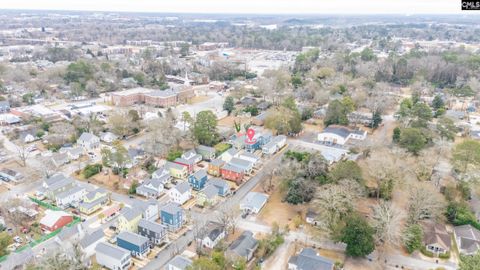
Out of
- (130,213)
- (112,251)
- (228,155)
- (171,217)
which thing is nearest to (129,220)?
(130,213)

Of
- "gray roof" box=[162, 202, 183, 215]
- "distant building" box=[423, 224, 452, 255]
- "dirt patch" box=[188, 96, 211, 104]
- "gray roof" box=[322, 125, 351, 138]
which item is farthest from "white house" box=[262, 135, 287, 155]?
"dirt patch" box=[188, 96, 211, 104]

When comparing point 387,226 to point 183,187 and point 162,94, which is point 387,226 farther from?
point 162,94

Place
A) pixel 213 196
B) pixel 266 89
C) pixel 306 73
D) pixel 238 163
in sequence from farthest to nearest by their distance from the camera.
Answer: pixel 306 73, pixel 266 89, pixel 238 163, pixel 213 196

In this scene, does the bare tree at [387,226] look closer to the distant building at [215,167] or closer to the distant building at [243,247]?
the distant building at [243,247]

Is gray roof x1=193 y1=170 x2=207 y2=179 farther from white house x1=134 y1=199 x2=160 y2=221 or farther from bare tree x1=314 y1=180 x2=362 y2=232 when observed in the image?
bare tree x1=314 y1=180 x2=362 y2=232

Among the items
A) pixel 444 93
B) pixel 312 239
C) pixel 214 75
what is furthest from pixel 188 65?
pixel 312 239

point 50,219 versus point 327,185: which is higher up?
point 327,185

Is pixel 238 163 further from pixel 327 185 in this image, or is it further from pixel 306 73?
pixel 306 73
